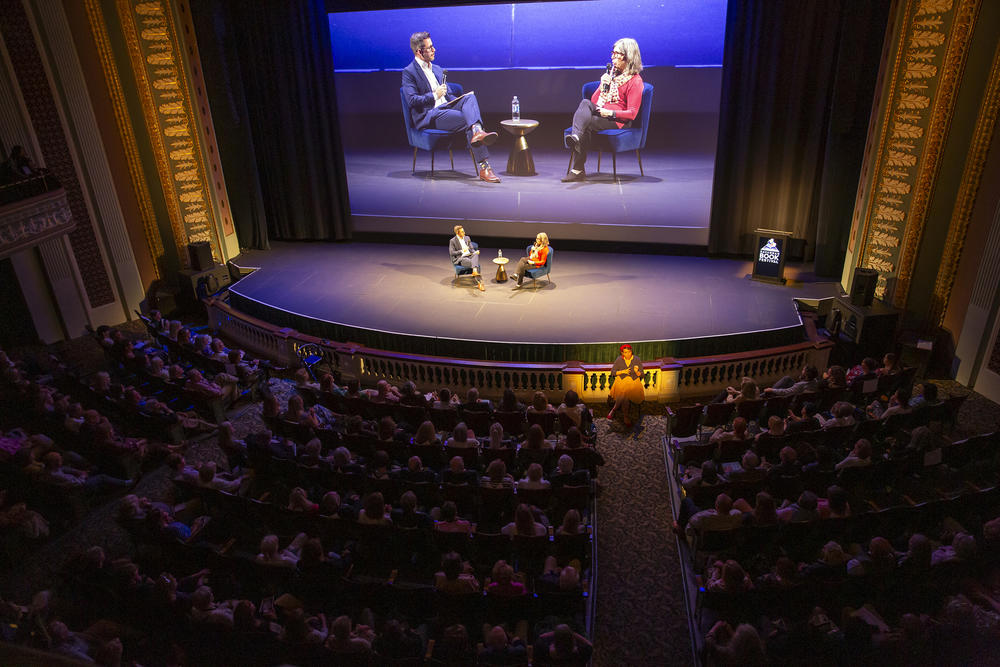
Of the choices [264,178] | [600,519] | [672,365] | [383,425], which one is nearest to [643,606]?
[600,519]

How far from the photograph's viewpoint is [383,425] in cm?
673

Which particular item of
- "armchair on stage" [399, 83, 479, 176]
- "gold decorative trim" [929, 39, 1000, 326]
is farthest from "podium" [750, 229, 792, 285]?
"armchair on stage" [399, 83, 479, 176]

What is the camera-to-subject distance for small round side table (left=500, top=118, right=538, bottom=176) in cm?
1234

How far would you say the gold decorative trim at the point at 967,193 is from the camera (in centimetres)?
812

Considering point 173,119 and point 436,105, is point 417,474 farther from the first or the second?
point 173,119

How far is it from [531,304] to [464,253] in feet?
4.77

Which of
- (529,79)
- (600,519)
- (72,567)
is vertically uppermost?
(529,79)

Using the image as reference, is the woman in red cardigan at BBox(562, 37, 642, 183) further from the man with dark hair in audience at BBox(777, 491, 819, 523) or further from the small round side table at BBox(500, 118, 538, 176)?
the man with dark hair in audience at BBox(777, 491, 819, 523)

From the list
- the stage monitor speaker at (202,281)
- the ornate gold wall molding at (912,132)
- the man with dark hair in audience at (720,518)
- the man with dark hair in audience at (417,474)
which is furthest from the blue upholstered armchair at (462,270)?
the man with dark hair in audience at (720,518)

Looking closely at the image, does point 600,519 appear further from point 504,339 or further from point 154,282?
point 154,282

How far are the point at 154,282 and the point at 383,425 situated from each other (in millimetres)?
7483

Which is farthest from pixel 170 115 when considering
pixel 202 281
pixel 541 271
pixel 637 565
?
pixel 637 565

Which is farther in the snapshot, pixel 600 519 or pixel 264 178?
pixel 264 178

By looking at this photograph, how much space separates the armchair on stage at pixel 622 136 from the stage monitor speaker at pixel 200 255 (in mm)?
6586
